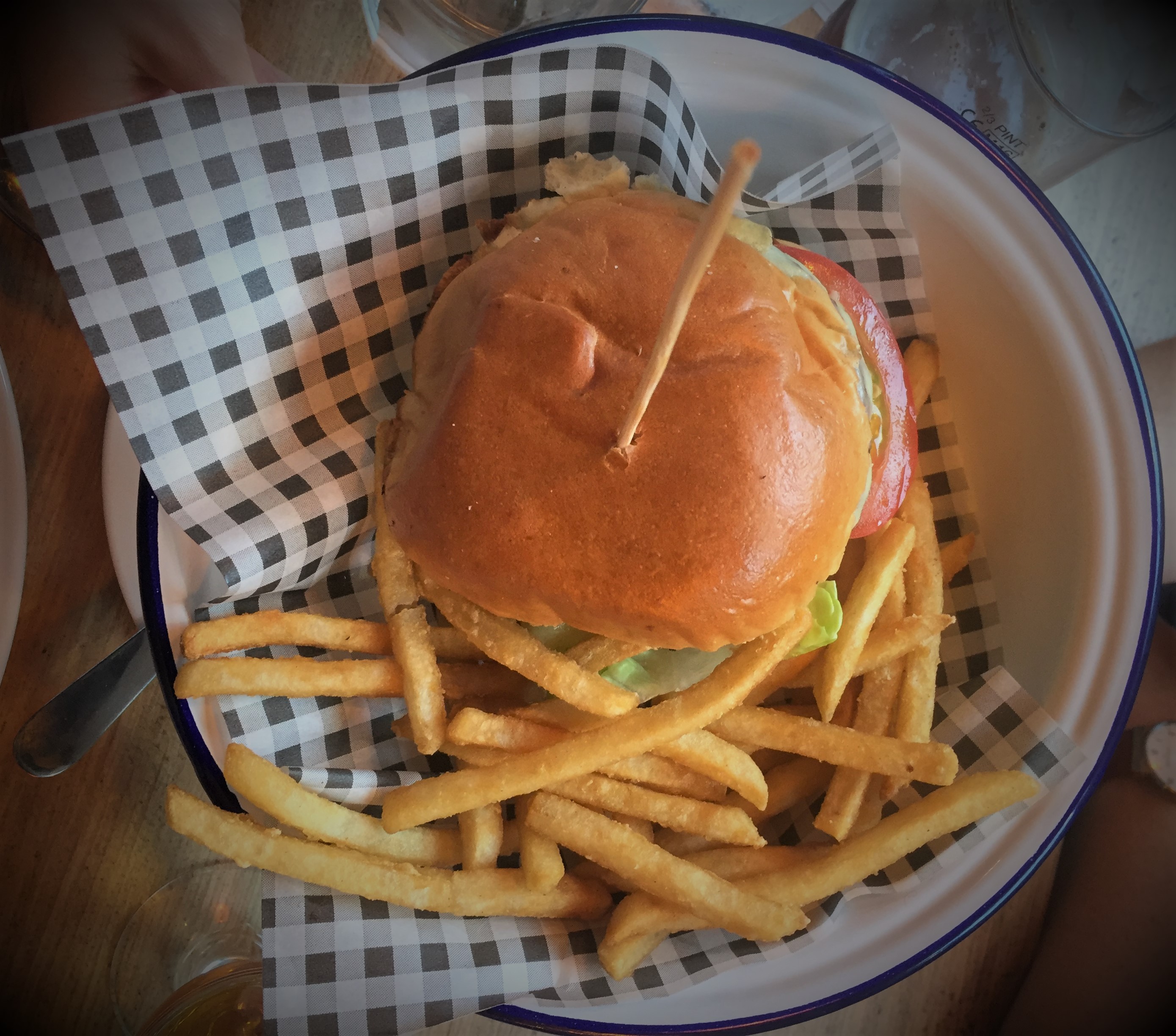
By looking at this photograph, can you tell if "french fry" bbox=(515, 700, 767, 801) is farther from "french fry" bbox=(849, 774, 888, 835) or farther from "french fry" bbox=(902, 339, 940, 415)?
"french fry" bbox=(902, 339, 940, 415)

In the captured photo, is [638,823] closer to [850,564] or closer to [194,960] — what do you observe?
[850,564]

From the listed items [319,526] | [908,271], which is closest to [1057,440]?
[908,271]

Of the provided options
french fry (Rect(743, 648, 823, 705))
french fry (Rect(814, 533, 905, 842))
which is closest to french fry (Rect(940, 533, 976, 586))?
french fry (Rect(814, 533, 905, 842))

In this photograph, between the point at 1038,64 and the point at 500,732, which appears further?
the point at 1038,64

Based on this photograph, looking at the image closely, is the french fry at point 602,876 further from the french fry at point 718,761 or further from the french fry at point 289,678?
the french fry at point 289,678

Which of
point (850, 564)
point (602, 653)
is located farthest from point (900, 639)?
point (602, 653)

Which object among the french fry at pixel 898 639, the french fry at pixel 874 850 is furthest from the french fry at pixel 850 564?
the french fry at pixel 874 850
